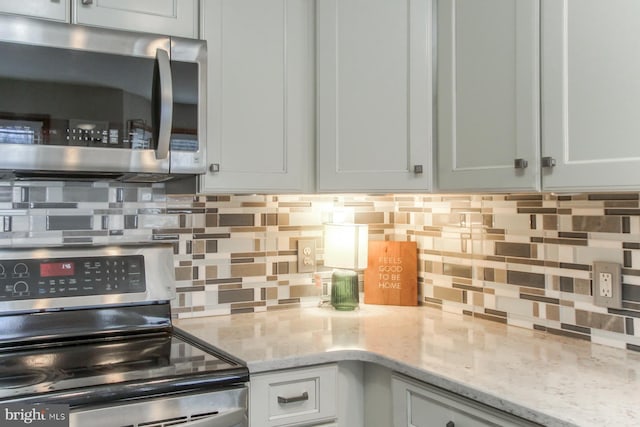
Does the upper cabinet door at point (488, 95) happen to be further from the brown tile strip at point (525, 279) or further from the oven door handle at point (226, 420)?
the oven door handle at point (226, 420)

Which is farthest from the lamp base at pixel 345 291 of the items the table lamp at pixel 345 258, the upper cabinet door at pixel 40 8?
the upper cabinet door at pixel 40 8

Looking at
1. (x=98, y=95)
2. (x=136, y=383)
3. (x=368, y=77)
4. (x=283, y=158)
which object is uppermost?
(x=368, y=77)

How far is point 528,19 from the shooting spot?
5.41 feet

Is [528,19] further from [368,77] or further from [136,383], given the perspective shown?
[136,383]

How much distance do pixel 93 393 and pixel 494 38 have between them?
54.9 inches

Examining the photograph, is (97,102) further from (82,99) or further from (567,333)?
(567,333)

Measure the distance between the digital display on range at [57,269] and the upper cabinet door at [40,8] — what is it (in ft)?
2.33

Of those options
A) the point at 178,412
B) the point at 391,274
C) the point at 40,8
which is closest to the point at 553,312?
the point at 391,274

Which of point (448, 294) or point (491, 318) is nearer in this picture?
point (491, 318)

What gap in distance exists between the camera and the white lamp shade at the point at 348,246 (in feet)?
7.48

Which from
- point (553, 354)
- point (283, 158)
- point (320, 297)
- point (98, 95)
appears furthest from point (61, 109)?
point (553, 354)

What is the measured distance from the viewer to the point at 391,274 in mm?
2430

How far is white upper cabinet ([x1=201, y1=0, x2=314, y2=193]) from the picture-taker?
191 cm

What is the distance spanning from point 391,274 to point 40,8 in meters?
1.51
